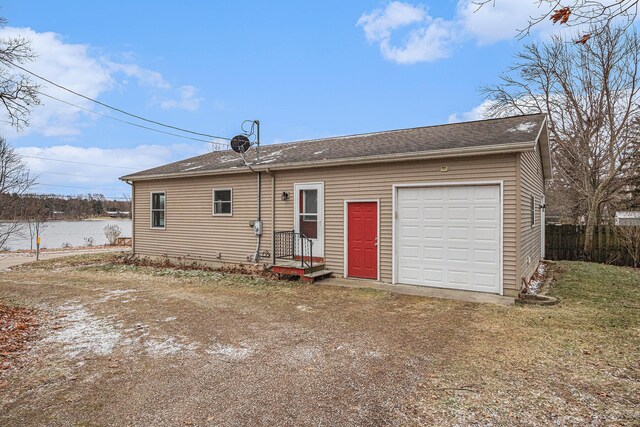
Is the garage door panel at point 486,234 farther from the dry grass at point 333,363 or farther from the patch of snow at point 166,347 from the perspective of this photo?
the patch of snow at point 166,347

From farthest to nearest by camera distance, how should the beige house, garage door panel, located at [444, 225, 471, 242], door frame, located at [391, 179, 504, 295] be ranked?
garage door panel, located at [444, 225, 471, 242] < the beige house < door frame, located at [391, 179, 504, 295]

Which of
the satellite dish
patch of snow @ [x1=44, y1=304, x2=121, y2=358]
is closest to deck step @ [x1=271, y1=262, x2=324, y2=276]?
the satellite dish

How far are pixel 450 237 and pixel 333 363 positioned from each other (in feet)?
14.8

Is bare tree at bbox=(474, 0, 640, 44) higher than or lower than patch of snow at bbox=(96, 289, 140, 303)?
higher

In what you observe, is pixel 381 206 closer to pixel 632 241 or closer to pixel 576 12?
pixel 576 12

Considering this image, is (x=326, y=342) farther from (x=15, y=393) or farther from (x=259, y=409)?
(x=15, y=393)

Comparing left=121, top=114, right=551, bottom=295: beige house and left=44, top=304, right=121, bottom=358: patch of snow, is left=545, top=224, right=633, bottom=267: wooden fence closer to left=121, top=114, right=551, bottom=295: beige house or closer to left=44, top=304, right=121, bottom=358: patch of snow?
left=121, top=114, right=551, bottom=295: beige house

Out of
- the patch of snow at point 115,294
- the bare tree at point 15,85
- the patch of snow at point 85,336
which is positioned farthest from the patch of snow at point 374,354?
the bare tree at point 15,85

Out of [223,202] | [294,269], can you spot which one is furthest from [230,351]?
[223,202]

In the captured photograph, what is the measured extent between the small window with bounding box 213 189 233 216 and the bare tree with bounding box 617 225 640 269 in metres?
13.5

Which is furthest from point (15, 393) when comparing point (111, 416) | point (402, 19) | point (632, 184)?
point (632, 184)

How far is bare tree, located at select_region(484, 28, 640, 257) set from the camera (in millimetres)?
16297

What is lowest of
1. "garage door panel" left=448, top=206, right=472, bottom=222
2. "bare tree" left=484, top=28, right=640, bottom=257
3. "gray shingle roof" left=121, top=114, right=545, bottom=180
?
"garage door panel" left=448, top=206, right=472, bottom=222

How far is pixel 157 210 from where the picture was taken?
41.7ft
